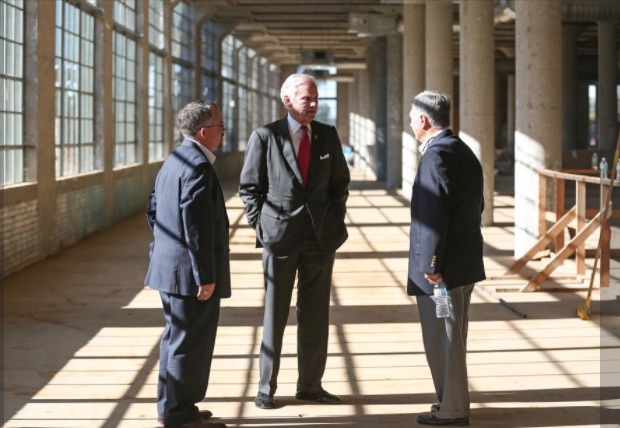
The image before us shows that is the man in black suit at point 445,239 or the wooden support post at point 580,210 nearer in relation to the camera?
the man in black suit at point 445,239

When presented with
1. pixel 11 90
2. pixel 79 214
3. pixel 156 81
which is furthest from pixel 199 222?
pixel 156 81

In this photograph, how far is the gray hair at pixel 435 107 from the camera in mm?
5543

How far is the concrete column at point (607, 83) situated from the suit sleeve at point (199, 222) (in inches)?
1147

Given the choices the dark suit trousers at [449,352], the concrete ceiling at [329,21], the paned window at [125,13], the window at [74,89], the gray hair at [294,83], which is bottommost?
the dark suit trousers at [449,352]

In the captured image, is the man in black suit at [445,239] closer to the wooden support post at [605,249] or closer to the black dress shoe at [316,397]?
the black dress shoe at [316,397]

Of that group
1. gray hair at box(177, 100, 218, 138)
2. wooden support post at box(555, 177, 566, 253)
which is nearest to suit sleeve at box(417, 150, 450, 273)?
gray hair at box(177, 100, 218, 138)

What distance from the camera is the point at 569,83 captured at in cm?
3472

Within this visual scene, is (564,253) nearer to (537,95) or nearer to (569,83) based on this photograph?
(537,95)

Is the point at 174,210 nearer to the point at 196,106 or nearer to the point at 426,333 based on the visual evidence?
the point at 196,106

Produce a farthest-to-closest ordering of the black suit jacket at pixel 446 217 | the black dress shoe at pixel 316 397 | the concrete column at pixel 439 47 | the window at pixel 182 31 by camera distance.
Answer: the window at pixel 182 31
the concrete column at pixel 439 47
the black dress shoe at pixel 316 397
the black suit jacket at pixel 446 217

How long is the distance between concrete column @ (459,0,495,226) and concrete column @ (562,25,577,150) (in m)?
17.9

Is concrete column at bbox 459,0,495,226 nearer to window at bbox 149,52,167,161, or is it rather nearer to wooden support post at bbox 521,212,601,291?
wooden support post at bbox 521,212,601,291

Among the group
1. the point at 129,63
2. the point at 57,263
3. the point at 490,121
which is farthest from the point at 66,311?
the point at 129,63

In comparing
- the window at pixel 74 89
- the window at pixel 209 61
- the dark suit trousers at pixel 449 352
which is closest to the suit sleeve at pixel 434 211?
the dark suit trousers at pixel 449 352
